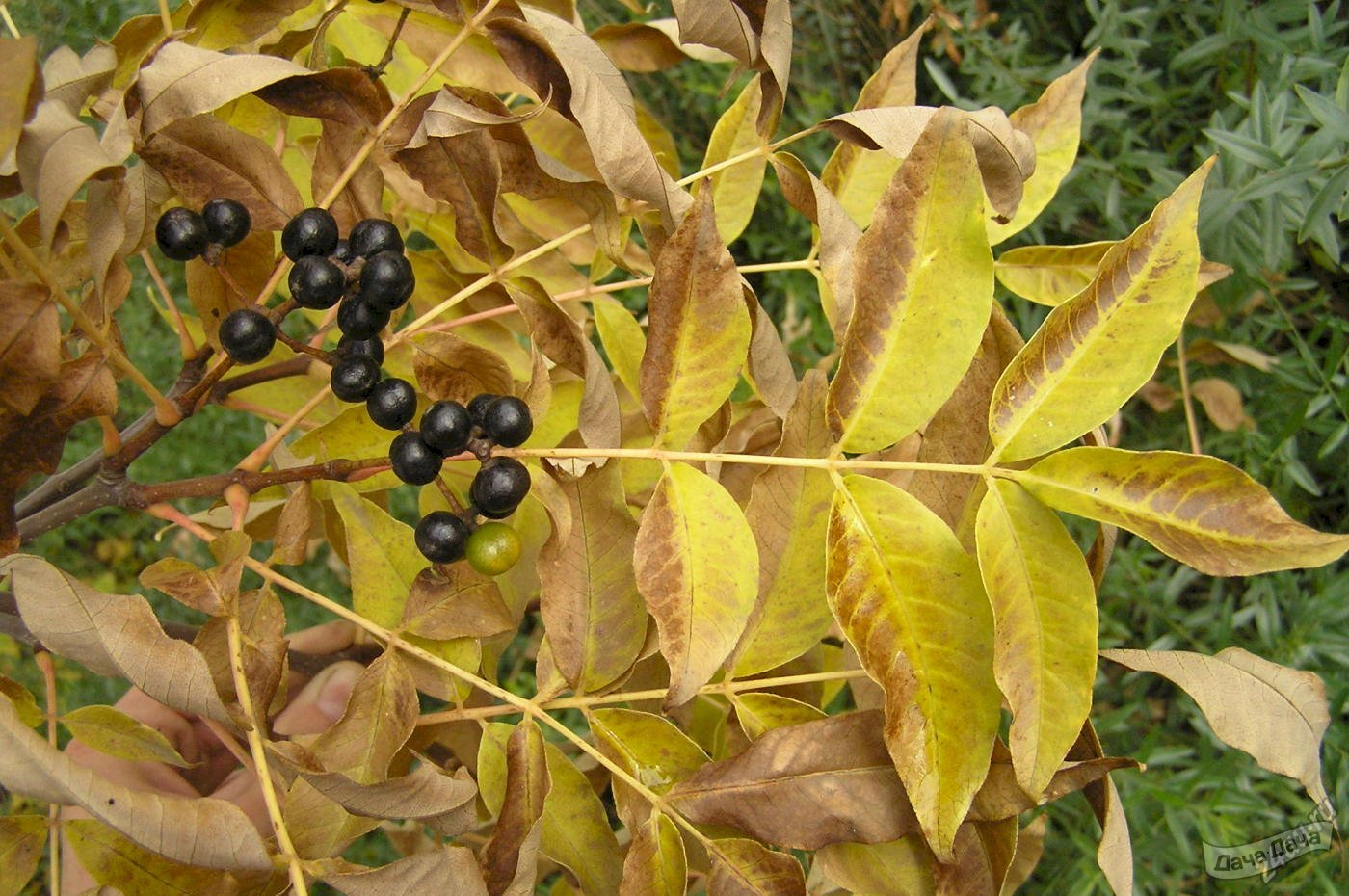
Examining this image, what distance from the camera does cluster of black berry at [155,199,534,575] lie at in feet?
2.91

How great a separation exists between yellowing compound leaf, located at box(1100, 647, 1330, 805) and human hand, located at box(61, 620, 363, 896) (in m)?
1.17

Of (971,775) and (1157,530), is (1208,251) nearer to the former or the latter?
(1157,530)

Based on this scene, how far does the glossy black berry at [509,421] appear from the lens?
0.87 m

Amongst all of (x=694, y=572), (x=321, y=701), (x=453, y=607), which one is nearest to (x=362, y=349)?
(x=453, y=607)

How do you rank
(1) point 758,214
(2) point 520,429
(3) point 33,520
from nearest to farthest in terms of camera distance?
(2) point 520,429 → (3) point 33,520 → (1) point 758,214

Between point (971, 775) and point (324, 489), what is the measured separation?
28.4 inches

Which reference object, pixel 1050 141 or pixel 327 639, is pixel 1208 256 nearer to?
pixel 1050 141

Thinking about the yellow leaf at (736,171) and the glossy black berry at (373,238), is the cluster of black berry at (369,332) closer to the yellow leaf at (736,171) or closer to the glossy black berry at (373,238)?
the glossy black berry at (373,238)

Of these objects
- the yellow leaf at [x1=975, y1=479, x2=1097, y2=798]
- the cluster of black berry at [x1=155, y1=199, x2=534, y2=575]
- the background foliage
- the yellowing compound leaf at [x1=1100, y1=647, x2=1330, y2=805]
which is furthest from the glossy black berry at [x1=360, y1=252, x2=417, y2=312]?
the background foliage

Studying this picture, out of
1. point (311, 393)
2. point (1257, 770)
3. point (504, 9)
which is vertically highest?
point (504, 9)

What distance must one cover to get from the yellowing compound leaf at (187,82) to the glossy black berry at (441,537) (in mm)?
401

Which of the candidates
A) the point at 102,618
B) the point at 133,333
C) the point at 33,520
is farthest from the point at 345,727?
the point at 133,333

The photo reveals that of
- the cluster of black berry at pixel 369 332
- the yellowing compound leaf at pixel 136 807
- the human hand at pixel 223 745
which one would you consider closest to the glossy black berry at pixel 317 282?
the cluster of black berry at pixel 369 332

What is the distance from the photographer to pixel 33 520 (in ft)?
3.58
